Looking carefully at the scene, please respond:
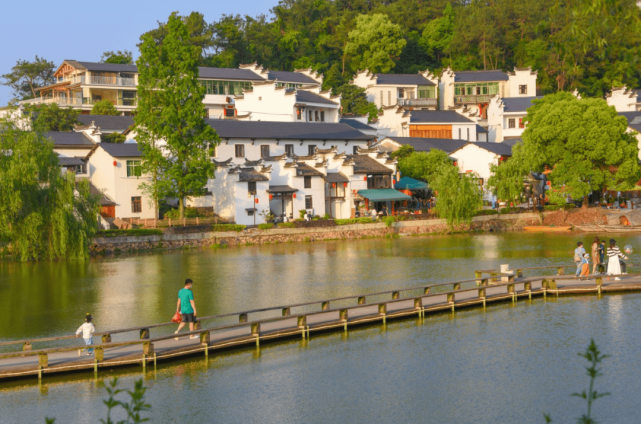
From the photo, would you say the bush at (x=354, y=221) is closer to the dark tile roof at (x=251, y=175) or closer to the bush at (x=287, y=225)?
the bush at (x=287, y=225)

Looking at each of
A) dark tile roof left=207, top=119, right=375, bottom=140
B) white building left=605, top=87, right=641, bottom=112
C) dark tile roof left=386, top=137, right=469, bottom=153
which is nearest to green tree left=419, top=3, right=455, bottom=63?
white building left=605, top=87, right=641, bottom=112

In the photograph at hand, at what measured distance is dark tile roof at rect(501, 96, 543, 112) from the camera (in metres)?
86.1

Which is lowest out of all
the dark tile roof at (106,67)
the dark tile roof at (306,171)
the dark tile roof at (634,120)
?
the dark tile roof at (306,171)

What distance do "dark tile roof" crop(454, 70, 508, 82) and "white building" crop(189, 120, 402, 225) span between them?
91.0 feet

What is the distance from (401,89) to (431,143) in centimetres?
1790

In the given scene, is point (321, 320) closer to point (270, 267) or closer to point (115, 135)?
point (270, 267)

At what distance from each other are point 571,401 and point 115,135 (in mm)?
58480

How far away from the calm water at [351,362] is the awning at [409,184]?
29.1 metres

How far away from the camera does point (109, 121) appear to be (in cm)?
7562

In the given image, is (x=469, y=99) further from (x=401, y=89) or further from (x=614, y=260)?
(x=614, y=260)

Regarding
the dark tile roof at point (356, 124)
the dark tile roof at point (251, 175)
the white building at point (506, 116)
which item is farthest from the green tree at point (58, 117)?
the white building at point (506, 116)

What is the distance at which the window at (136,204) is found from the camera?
194ft

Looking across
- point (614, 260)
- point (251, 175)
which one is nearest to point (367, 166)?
point (251, 175)

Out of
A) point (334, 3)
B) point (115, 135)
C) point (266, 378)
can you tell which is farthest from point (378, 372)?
point (334, 3)
